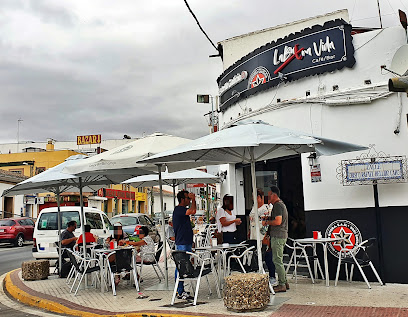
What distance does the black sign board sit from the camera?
28.8 ft

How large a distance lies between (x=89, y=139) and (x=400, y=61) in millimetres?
54287

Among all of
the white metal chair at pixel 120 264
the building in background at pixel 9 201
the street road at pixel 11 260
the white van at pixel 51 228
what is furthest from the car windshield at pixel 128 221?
the building in background at pixel 9 201

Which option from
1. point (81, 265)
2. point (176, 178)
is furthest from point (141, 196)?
point (81, 265)

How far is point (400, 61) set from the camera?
7562 millimetres

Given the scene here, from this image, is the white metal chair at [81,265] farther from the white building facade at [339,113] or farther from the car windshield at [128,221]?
the car windshield at [128,221]

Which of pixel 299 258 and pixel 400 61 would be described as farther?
pixel 299 258

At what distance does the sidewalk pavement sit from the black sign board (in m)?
4.26

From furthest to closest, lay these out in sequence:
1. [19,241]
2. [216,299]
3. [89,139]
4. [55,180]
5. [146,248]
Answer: [89,139] → [19,241] → [55,180] → [146,248] → [216,299]

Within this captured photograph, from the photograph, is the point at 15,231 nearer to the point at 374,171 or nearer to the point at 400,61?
the point at 374,171

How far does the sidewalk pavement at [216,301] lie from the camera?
20.5 feet

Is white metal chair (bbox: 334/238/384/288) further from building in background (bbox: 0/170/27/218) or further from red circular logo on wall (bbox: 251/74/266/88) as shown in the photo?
building in background (bbox: 0/170/27/218)

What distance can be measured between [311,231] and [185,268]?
3266 millimetres

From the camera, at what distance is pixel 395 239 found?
809 centimetres

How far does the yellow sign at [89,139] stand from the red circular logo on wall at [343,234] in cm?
5126
